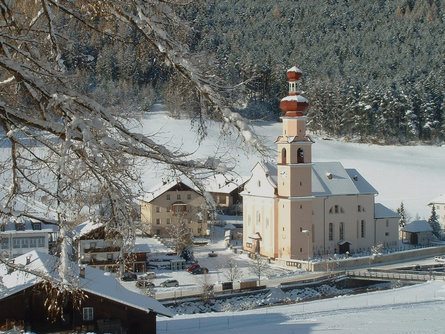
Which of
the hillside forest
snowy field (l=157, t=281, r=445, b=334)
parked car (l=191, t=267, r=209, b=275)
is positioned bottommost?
snowy field (l=157, t=281, r=445, b=334)

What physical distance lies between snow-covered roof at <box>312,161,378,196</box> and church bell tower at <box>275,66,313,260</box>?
72.0 inches

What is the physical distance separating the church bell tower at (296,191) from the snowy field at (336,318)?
31.0ft

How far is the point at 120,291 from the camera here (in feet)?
55.4

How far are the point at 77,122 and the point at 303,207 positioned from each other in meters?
31.1

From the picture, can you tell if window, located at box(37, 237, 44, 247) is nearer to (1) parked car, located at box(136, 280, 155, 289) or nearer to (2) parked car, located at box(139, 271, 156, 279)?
(2) parked car, located at box(139, 271, 156, 279)

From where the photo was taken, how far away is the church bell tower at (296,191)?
33.5 m

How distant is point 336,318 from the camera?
61.6 ft

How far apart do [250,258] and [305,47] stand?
7298 centimetres

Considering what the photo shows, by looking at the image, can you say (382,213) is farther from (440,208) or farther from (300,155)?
(440,208)

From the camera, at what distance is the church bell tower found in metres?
33.5

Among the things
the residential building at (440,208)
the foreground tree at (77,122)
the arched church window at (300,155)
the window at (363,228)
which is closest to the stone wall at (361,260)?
the window at (363,228)

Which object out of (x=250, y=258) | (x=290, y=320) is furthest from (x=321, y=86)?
(x=290, y=320)

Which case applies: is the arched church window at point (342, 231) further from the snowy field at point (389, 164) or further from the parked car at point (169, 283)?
the parked car at point (169, 283)

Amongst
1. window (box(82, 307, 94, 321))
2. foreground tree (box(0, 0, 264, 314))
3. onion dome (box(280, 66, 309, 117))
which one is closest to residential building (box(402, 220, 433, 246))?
onion dome (box(280, 66, 309, 117))
